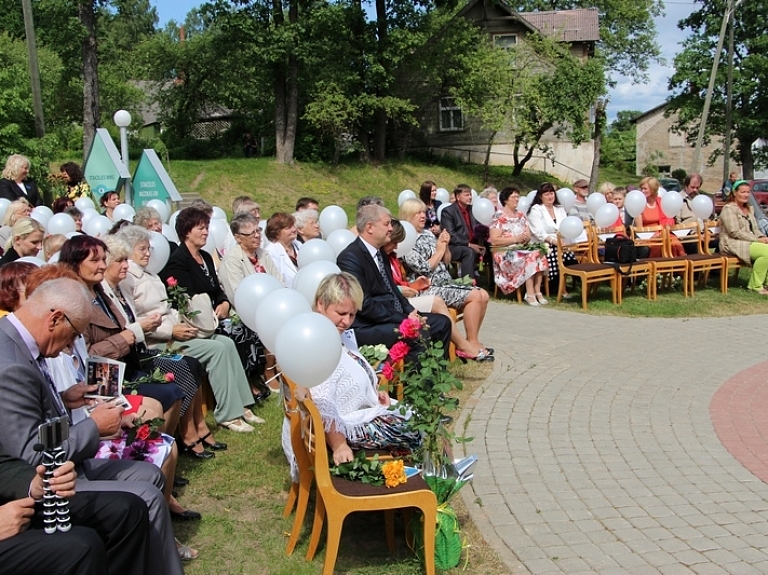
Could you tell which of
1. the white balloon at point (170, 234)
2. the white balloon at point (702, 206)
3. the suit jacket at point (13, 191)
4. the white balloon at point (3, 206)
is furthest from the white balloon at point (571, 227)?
the suit jacket at point (13, 191)

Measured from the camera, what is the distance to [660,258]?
10.8 m

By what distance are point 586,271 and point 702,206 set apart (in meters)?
2.60

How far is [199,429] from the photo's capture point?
532 centimetres

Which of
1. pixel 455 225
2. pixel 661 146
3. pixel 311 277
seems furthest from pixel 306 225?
pixel 661 146

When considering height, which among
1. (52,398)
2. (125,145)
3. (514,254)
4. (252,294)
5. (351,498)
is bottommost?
(351,498)

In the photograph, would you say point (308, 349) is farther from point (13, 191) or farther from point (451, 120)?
point (451, 120)

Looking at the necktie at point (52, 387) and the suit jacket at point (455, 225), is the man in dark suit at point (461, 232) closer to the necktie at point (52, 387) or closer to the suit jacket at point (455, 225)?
the suit jacket at point (455, 225)

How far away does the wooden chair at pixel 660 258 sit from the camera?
1051 centimetres

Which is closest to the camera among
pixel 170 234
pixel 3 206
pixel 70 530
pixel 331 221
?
pixel 70 530

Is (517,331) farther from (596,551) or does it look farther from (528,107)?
(528,107)

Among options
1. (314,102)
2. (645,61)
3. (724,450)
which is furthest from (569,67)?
(724,450)

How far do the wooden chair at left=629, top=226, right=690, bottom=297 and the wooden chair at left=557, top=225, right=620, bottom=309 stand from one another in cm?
70

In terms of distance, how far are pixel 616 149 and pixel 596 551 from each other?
2047 inches

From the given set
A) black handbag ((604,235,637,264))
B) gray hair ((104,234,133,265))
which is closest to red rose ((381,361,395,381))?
gray hair ((104,234,133,265))
